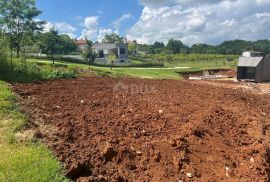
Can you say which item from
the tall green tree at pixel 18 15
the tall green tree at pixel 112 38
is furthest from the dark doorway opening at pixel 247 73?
the tall green tree at pixel 112 38

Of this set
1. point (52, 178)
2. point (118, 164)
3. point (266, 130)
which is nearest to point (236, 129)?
point (266, 130)

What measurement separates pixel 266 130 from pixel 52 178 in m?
8.25

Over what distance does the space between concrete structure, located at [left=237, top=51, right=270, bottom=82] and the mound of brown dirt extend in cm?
2917

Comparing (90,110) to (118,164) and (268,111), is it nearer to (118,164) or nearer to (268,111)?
(118,164)

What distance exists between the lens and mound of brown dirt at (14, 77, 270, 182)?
6930 millimetres

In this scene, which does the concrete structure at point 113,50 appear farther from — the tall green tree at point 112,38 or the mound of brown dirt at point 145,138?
the mound of brown dirt at point 145,138

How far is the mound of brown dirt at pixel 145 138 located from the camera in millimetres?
6930

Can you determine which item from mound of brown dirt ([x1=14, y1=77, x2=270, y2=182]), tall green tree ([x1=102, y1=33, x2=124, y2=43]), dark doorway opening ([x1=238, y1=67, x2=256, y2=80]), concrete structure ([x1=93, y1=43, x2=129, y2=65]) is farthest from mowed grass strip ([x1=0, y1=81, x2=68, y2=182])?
tall green tree ([x1=102, y1=33, x2=124, y2=43])

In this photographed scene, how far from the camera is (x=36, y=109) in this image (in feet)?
31.9

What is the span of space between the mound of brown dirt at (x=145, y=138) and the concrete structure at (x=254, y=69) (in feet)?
95.7

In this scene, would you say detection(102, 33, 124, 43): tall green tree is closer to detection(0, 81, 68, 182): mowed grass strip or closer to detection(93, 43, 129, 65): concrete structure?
detection(93, 43, 129, 65): concrete structure

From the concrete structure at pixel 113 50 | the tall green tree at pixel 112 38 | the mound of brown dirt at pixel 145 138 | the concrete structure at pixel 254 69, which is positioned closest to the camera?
the mound of brown dirt at pixel 145 138

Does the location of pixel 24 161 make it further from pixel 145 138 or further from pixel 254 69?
pixel 254 69

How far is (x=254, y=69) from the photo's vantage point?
40281 mm
